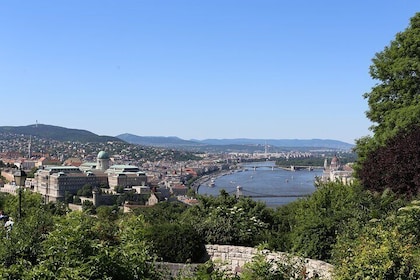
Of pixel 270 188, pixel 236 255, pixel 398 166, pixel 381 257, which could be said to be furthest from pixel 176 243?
pixel 270 188

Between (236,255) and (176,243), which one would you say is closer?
(236,255)

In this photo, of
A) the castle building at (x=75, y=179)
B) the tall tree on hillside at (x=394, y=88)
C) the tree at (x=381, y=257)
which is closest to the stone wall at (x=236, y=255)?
the tree at (x=381, y=257)

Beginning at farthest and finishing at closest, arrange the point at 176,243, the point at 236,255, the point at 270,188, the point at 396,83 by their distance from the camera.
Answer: the point at 270,188 → the point at 396,83 → the point at 176,243 → the point at 236,255

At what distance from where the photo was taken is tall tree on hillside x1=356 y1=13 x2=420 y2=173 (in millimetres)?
12750

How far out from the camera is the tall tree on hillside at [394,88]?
12.8 m

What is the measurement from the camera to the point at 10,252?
5.74 m

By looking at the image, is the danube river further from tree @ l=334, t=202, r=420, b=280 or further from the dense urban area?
tree @ l=334, t=202, r=420, b=280

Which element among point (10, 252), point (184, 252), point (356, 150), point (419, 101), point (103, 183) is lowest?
point (103, 183)

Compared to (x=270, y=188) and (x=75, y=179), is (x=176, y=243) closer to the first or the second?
(x=270, y=188)

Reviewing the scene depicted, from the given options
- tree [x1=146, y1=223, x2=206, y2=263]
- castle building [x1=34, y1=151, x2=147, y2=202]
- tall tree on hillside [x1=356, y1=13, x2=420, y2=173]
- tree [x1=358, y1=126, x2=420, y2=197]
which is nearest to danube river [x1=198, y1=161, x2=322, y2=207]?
castle building [x1=34, y1=151, x2=147, y2=202]

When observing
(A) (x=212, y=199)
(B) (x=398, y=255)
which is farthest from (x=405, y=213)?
(A) (x=212, y=199)

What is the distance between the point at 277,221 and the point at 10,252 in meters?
8.16

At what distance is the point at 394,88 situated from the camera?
44.2ft

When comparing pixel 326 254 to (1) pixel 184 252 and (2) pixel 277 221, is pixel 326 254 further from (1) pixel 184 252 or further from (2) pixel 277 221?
(2) pixel 277 221
